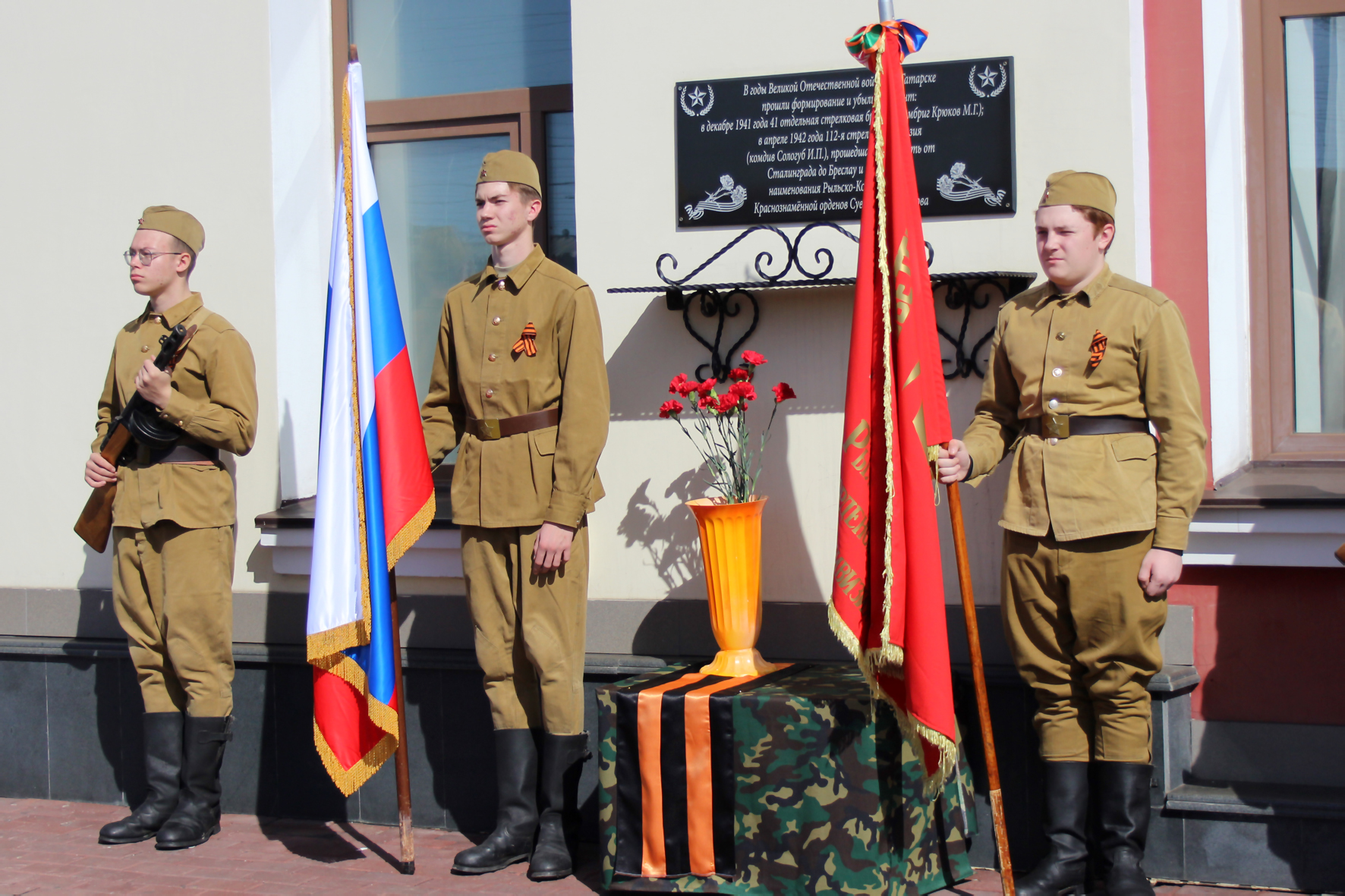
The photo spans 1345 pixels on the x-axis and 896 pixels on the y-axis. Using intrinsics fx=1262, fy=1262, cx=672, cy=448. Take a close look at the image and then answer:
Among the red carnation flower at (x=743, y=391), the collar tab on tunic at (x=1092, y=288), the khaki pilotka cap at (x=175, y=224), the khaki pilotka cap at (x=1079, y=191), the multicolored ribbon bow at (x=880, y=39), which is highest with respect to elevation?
the multicolored ribbon bow at (x=880, y=39)

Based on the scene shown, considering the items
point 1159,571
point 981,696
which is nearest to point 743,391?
point 981,696

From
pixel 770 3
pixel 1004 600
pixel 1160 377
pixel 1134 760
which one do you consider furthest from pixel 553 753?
pixel 770 3

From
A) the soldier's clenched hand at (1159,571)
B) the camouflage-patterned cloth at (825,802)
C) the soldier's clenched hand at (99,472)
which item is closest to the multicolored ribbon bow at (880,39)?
the soldier's clenched hand at (1159,571)

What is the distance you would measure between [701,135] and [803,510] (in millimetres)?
1313

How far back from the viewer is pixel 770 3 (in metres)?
4.20

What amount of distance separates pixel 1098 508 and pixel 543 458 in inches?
62.6

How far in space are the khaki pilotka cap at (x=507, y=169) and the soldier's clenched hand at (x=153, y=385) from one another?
1.22 m

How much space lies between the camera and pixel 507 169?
388 centimetres

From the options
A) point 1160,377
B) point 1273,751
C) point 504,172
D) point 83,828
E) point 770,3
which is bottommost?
point 83,828

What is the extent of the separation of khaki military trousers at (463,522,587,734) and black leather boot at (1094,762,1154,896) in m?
1.53

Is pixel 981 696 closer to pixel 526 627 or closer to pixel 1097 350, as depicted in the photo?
pixel 1097 350

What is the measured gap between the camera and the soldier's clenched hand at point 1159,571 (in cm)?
324

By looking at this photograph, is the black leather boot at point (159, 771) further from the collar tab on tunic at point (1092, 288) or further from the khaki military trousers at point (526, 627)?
the collar tab on tunic at point (1092, 288)

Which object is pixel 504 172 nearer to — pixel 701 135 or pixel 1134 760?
pixel 701 135
